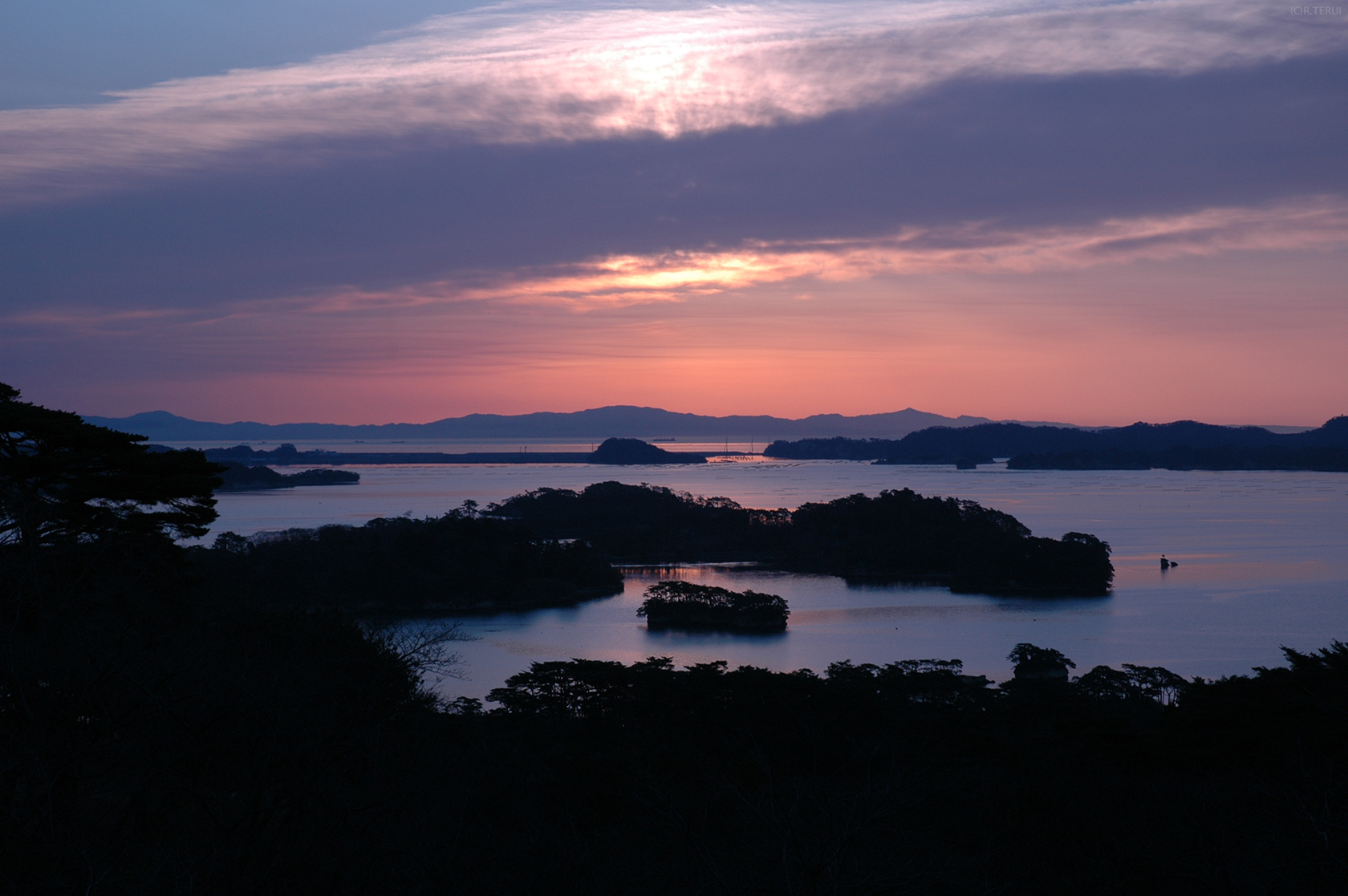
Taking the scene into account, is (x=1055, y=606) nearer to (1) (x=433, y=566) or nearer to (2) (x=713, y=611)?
(2) (x=713, y=611)

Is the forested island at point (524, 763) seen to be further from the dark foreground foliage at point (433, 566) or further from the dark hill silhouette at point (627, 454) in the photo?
the dark hill silhouette at point (627, 454)

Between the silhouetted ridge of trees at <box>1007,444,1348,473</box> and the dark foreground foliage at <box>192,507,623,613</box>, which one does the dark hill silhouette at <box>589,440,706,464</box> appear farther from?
the dark foreground foliage at <box>192,507,623,613</box>

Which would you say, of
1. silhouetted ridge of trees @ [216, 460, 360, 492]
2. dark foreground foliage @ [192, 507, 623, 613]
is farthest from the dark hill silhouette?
dark foreground foliage @ [192, 507, 623, 613]

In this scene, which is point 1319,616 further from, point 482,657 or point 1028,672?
point 482,657

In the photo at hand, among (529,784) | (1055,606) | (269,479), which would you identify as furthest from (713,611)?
(269,479)

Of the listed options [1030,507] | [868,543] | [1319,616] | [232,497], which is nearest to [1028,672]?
[1319,616]

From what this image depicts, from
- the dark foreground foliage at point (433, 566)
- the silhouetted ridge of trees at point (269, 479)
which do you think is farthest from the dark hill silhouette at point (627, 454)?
the dark foreground foliage at point (433, 566)
